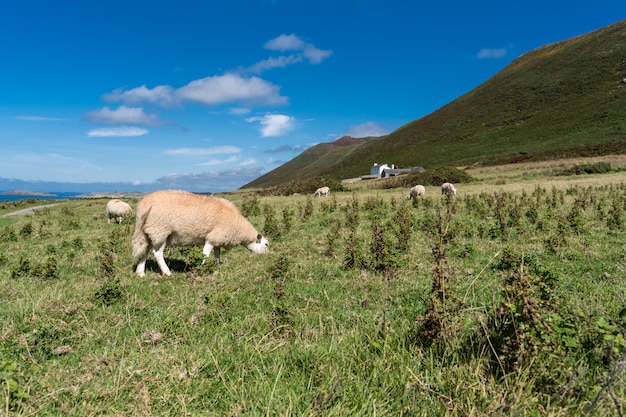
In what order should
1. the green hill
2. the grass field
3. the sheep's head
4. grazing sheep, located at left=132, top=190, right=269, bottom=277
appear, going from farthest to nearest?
1. the green hill
2. the sheep's head
3. grazing sheep, located at left=132, top=190, right=269, bottom=277
4. the grass field

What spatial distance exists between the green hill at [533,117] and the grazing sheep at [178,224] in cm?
6758

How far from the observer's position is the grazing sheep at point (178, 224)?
9.13 metres

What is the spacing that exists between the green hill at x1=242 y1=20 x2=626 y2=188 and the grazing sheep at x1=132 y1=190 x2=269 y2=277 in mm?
67575

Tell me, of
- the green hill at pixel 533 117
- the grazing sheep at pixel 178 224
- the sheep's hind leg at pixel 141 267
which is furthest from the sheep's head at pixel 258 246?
the green hill at pixel 533 117

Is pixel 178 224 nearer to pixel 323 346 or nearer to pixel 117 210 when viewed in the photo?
pixel 323 346

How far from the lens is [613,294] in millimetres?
5797

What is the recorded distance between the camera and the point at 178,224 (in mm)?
9258

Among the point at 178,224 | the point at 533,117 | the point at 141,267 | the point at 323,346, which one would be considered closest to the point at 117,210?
the point at 141,267

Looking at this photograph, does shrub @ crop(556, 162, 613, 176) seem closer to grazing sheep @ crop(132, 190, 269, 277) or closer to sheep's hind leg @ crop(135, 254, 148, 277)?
grazing sheep @ crop(132, 190, 269, 277)

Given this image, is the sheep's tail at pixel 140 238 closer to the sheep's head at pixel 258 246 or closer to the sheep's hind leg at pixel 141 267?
the sheep's hind leg at pixel 141 267

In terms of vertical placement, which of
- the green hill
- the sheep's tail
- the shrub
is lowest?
the sheep's tail

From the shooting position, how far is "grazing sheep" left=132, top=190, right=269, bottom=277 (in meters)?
9.13

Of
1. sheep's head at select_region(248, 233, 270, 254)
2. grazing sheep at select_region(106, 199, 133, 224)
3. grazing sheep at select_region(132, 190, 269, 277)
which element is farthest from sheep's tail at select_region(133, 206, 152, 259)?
grazing sheep at select_region(106, 199, 133, 224)

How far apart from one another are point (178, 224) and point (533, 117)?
4326 inches
